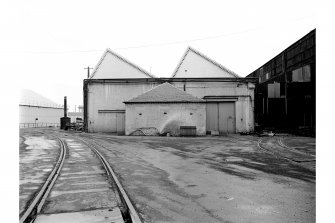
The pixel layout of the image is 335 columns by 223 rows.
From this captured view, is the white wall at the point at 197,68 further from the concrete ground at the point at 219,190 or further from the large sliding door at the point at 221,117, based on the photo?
the concrete ground at the point at 219,190

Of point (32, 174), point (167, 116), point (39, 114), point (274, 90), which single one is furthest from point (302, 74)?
point (39, 114)

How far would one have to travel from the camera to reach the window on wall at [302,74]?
992 inches

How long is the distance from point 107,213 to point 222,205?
2.31m

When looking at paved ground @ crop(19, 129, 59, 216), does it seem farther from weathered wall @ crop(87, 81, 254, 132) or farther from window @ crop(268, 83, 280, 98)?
window @ crop(268, 83, 280, 98)

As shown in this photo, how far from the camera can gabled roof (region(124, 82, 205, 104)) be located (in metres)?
25.2

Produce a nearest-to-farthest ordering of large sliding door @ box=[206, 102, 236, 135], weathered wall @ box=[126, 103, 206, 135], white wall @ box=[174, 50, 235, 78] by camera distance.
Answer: weathered wall @ box=[126, 103, 206, 135], large sliding door @ box=[206, 102, 236, 135], white wall @ box=[174, 50, 235, 78]

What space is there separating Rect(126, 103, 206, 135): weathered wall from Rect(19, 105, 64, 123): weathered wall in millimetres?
29259

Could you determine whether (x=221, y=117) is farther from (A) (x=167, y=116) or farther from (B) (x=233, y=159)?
(B) (x=233, y=159)

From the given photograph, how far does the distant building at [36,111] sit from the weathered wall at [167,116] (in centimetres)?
3036

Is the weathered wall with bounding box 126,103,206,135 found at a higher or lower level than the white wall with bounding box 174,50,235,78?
lower

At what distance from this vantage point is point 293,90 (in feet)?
93.0

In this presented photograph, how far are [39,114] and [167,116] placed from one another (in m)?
39.6

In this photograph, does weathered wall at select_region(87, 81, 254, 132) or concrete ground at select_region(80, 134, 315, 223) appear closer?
concrete ground at select_region(80, 134, 315, 223)

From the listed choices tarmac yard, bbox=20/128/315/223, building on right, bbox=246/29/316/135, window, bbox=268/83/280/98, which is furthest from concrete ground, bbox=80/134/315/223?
window, bbox=268/83/280/98
